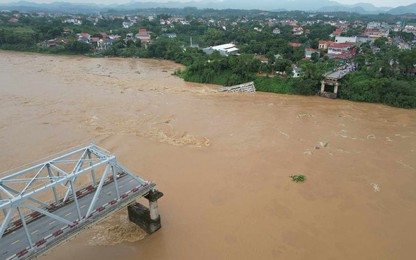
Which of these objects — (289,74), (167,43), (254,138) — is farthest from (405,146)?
(167,43)

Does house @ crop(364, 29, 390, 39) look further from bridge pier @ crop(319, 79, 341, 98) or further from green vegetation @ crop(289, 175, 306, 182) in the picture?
green vegetation @ crop(289, 175, 306, 182)

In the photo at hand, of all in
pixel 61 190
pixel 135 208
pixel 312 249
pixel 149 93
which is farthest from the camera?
pixel 149 93

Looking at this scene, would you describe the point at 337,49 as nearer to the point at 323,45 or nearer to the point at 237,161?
the point at 323,45

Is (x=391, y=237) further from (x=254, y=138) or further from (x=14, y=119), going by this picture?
(x=14, y=119)

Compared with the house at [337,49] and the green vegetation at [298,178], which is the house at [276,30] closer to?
the house at [337,49]

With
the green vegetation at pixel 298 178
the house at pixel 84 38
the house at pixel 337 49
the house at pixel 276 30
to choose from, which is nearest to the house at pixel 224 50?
the house at pixel 337 49

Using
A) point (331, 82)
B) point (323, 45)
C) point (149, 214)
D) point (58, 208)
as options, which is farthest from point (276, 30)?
point (58, 208)

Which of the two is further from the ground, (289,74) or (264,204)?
(289,74)
